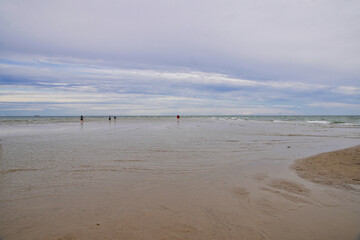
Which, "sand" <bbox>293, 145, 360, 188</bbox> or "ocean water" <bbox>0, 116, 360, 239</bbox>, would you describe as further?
"sand" <bbox>293, 145, 360, 188</bbox>

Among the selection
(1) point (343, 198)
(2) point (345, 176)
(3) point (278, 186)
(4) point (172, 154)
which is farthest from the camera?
(4) point (172, 154)

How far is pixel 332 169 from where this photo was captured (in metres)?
8.20

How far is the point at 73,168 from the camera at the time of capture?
27.0 ft

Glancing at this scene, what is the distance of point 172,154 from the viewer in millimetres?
11016

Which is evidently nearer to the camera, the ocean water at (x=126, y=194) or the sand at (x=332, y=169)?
the ocean water at (x=126, y=194)

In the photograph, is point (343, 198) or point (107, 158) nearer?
point (343, 198)

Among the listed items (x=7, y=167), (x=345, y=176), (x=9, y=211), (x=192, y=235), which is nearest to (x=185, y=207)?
(x=192, y=235)

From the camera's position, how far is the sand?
6897 millimetres

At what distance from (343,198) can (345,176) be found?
7.49ft

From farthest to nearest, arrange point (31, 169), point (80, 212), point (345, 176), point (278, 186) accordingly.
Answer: point (31, 169) → point (345, 176) → point (278, 186) → point (80, 212)

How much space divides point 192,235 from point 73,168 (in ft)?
20.2

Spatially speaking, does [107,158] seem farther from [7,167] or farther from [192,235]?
[192,235]

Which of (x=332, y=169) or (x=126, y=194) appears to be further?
(x=332, y=169)

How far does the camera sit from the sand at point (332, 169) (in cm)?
690
